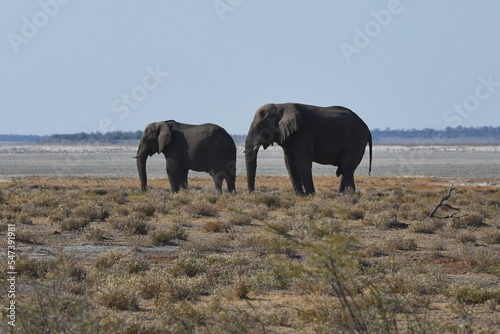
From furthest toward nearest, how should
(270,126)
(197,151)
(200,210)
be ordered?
(197,151)
(270,126)
(200,210)

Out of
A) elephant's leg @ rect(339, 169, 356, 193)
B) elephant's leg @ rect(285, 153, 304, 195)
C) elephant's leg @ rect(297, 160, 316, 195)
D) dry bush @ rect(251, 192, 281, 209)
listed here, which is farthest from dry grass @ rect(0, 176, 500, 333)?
elephant's leg @ rect(339, 169, 356, 193)

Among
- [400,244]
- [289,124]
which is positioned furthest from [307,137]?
[400,244]

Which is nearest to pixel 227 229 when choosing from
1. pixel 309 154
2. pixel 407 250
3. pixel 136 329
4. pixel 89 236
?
pixel 89 236

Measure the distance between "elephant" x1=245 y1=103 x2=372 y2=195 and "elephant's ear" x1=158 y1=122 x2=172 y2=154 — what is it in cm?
358

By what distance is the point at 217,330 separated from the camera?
837 centimetres

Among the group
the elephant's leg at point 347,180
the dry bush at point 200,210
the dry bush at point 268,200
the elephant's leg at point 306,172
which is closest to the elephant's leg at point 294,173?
the elephant's leg at point 306,172

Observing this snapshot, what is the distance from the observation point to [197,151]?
31844 millimetres

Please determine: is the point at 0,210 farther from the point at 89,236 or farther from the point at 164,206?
the point at 89,236

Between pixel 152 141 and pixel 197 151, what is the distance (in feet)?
7.13

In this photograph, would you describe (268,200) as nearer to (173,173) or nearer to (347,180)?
(347,180)

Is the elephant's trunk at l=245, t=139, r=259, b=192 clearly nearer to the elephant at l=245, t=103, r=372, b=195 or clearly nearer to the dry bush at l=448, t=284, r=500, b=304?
the elephant at l=245, t=103, r=372, b=195

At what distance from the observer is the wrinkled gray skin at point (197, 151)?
31812 mm

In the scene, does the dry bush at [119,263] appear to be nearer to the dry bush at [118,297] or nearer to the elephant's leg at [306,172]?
the dry bush at [118,297]

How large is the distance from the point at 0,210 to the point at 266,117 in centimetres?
928
